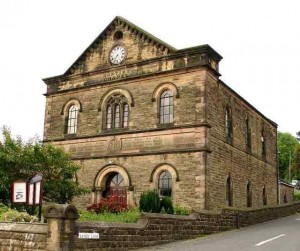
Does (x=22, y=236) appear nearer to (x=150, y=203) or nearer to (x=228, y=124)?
(x=150, y=203)

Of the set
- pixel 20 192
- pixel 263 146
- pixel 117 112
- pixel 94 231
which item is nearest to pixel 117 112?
pixel 117 112

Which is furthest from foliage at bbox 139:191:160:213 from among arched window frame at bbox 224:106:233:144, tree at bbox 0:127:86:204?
arched window frame at bbox 224:106:233:144

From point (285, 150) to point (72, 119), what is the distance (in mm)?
62733

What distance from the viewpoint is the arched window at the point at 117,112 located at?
26.0 metres

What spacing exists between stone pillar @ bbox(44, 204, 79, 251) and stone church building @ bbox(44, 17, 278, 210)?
10725 millimetres

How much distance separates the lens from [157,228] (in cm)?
1605

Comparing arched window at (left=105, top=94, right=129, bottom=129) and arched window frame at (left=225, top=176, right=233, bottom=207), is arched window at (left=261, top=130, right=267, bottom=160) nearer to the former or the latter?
arched window frame at (left=225, top=176, right=233, bottom=207)

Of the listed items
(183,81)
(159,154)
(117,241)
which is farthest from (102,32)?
(117,241)

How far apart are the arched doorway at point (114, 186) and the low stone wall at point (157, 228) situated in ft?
20.3

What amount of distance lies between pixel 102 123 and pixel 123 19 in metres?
6.42

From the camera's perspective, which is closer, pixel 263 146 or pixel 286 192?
pixel 263 146

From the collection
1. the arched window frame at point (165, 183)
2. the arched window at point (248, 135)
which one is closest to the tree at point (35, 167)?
the arched window frame at point (165, 183)

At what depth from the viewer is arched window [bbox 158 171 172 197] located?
23.2 m

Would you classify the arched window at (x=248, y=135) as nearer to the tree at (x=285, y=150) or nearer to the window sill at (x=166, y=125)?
the window sill at (x=166, y=125)
